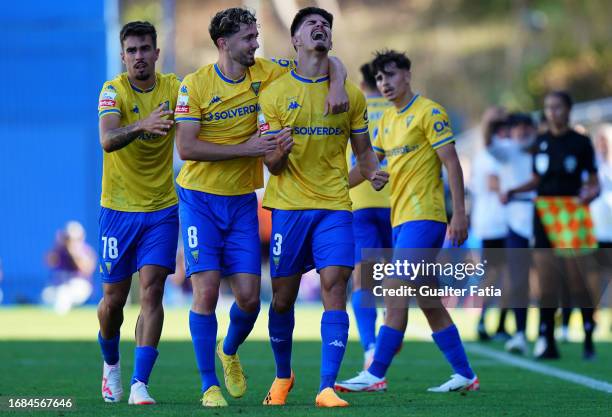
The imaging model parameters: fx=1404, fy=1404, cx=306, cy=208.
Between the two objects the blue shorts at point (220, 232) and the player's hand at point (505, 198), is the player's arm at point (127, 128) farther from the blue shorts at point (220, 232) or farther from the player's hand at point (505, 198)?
the player's hand at point (505, 198)

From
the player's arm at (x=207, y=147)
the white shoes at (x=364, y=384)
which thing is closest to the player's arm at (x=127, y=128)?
the player's arm at (x=207, y=147)

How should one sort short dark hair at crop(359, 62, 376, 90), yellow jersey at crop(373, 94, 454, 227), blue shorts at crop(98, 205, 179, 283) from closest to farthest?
blue shorts at crop(98, 205, 179, 283) → yellow jersey at crop(373, 94, 454, 227) → short dark hair at crop(359, 62, 376, 90)

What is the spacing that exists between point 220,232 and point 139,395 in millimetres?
1184

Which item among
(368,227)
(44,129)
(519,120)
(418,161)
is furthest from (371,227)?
(44,129)

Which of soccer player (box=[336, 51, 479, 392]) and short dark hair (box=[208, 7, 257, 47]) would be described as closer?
short dark hair (box=[208, 7, 257, 47])

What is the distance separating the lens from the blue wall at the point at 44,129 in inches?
1172

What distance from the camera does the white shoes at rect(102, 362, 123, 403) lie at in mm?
9430

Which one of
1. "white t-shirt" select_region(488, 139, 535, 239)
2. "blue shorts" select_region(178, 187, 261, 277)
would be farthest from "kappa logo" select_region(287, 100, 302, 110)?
"white t-shirt" select_region(488, 139, 535, 239)

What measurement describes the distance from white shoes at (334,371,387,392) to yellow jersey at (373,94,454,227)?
1.16 metres

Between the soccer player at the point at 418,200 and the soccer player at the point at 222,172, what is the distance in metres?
1.27

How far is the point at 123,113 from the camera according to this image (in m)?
9.36

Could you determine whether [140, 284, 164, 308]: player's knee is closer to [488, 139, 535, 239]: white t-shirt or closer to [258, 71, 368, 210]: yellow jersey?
[258, 71, 368, 210]: yellow jersey

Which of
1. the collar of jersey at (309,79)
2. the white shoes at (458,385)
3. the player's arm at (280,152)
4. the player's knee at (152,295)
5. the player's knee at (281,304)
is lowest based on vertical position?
the white shoes at (458,385)

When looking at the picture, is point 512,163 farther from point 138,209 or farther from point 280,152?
point 280,152
